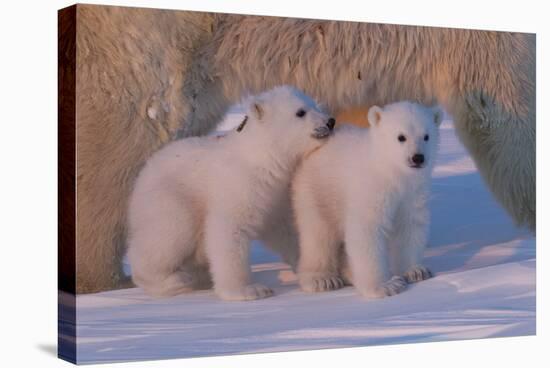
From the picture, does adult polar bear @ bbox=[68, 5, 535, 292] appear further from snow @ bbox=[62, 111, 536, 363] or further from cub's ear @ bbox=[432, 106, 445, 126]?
cub's ear @ bbox=[432, 106, 445, 126]

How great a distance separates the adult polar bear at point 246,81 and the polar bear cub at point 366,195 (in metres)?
0.50

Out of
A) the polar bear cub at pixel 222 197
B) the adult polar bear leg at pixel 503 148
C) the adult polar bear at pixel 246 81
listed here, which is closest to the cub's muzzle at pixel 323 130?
the polar bear cub at pixel 222 197

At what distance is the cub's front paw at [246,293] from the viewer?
5133mm

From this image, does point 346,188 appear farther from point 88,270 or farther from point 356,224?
point 88,270

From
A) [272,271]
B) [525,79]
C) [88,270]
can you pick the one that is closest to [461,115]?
[525,79]

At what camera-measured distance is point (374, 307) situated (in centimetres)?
531

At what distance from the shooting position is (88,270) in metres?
5.16

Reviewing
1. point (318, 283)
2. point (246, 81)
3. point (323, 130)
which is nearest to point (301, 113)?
point (323, 130)

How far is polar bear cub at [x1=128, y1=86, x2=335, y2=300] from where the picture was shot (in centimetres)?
512

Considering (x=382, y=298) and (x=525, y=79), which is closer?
(x=382, y=298)

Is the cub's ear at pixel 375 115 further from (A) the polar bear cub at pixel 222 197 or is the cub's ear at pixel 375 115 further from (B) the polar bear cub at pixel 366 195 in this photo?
(A) the polar bear cub at pixel 222 197

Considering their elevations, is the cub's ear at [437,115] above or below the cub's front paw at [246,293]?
above

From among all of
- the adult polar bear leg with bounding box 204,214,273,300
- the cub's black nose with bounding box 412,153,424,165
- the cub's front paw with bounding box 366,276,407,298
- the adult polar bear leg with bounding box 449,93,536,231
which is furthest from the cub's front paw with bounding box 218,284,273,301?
the adult polar bear leg with bounding box 449,93,536,231

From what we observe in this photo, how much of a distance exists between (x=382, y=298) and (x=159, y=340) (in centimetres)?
116
